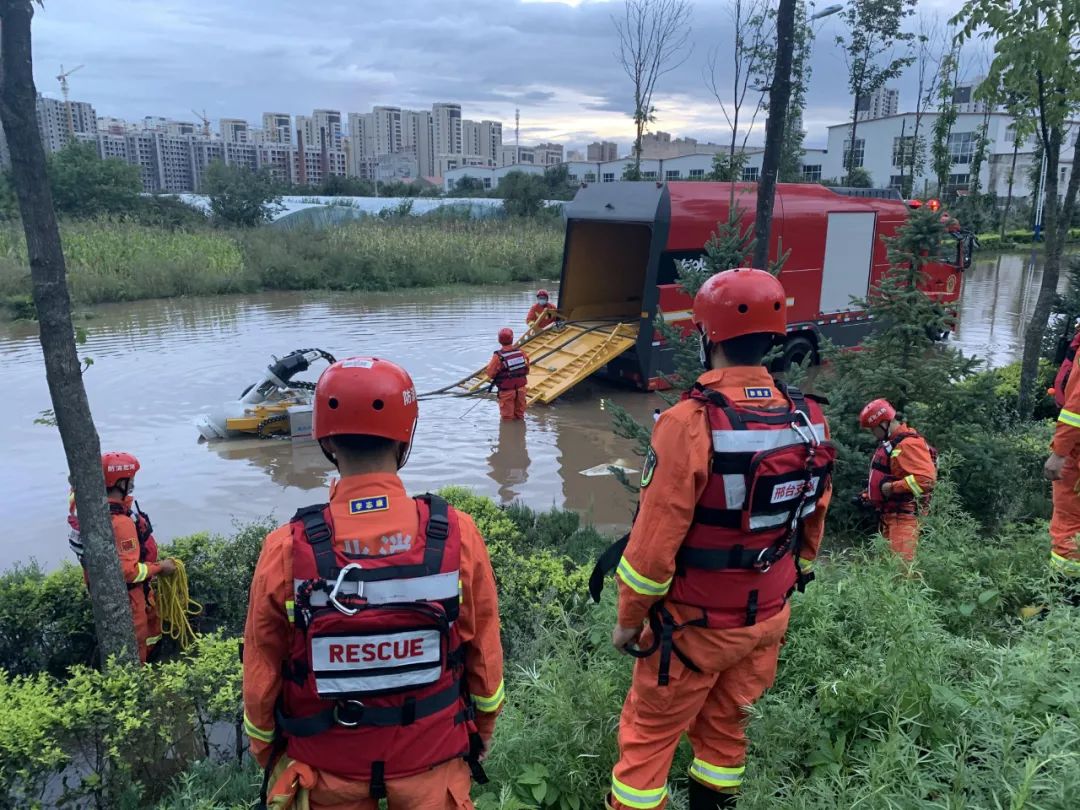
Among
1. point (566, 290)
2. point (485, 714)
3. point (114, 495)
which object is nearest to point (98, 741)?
point (114, 495)

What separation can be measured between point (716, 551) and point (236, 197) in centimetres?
3074

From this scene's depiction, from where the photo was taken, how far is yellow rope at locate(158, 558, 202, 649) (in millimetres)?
4777

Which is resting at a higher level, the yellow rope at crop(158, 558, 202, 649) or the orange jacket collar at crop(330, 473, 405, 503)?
the orange jacket collar at crop(330, 473, 405, 503)

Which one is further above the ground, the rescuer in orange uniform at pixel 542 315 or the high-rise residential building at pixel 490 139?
the high-rise residential building at pixel 490 139

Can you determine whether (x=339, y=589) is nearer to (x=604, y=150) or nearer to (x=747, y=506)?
(x=747, y=506)

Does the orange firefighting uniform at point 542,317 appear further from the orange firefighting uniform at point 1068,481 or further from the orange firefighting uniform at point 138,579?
the orange firefighting uniform at point 1068,481

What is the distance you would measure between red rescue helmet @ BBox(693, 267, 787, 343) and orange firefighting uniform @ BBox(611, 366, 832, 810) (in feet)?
0.50

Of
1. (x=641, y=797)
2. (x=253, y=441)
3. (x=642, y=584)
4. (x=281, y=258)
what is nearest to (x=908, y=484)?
(x=642, y=584)

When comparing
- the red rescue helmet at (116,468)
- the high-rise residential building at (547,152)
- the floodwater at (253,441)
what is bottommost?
the floodwater at (253,441)

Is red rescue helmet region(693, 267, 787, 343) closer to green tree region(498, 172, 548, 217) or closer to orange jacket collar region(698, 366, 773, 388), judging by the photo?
orange jacket collar region(698, 366, 773, 388)

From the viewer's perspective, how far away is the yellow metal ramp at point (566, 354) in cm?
1107

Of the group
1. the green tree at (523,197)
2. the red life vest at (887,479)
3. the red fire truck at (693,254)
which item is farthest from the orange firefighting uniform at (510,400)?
the green tree at (523,197)

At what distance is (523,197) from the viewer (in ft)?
116

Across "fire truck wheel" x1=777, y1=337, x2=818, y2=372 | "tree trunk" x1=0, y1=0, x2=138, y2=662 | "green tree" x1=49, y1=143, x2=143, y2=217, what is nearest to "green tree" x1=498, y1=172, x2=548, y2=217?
"green tree" x1=49, y1=143, x2=143, y2=217
